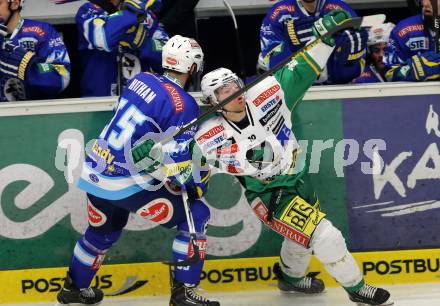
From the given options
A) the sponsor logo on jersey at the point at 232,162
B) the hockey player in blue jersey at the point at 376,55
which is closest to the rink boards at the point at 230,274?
the sponsor logo on jersey at the point at 232,162

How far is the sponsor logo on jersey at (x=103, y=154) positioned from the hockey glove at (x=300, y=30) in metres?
1.50

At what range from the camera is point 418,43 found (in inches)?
305

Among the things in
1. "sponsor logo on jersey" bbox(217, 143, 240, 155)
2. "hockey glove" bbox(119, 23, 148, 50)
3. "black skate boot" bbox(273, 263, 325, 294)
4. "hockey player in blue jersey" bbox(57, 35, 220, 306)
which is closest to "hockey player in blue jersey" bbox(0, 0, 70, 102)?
"hockey glove" bbox(119, 23, 148, 50)

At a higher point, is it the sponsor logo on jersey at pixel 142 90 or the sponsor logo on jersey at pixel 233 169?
the sponsor logo on jersey at pixel 142 90

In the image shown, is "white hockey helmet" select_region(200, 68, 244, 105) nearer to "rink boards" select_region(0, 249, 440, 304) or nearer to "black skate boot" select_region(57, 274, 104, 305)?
"rink boards" select_region(0, 249, 440, 304)

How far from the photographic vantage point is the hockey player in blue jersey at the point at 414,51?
7.47 meters

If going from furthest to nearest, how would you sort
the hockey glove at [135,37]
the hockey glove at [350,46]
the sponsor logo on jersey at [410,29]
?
1. the sponsor logo on jersey at [410,29]
2. the hockey glove at [350,46]
3. the hockey glove at [135,37]

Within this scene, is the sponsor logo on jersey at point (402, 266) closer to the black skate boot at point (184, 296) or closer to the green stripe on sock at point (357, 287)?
the green stripe on sock at point (357, 287)

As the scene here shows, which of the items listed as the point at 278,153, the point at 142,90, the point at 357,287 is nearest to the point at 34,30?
the point at 142,90

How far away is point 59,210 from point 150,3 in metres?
1.31

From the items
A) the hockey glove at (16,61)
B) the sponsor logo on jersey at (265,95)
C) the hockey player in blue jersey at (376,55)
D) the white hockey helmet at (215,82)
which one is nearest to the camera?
the white hockey helmet at (215,82)

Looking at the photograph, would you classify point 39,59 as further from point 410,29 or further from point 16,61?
point 410,29

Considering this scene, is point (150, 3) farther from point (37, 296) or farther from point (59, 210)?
point (37, 296)

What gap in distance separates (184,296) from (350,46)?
1.86 meters
